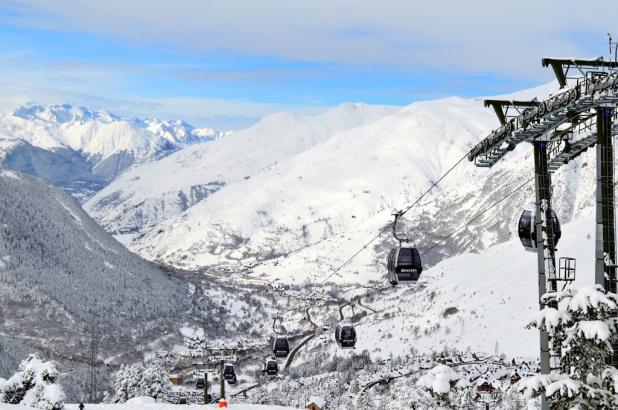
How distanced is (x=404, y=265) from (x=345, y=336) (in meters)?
29.9

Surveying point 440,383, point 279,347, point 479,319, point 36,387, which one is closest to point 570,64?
point 440,383

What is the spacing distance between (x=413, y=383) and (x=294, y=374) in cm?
4003

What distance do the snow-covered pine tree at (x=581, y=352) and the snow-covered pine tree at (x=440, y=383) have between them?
463 inches

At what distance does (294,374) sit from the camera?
157 metres

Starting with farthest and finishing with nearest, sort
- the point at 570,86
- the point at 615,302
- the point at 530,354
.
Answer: the point at 530,354 → the point at 570,86 → the point at 615,302

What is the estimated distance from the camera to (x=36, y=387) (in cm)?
5622

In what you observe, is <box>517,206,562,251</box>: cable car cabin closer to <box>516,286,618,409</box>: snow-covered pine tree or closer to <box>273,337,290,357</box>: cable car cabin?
<box>516,286,618,409</box>: snow-covered pine tree

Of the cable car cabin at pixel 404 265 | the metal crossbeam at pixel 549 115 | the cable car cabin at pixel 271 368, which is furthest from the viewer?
the cable car cabin at pixel 271 368

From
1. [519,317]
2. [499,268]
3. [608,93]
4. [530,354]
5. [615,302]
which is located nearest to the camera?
[615,302]

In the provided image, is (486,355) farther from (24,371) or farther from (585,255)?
(24,371)

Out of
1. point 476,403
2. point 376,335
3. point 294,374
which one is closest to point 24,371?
point 476,403

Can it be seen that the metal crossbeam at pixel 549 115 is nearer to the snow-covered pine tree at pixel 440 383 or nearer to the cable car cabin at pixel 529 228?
the cable car cabin at pixel 529 228

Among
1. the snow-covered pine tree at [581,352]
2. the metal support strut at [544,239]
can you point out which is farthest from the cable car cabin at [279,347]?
the snow-covered pine tree at [581,352]

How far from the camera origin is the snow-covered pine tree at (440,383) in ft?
106
